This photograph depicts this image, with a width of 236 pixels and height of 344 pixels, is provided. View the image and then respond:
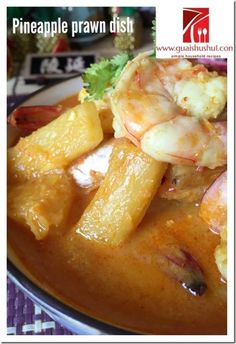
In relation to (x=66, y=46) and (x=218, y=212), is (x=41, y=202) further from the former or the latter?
(x=66, y=46)

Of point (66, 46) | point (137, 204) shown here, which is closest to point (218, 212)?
point (137, 204)

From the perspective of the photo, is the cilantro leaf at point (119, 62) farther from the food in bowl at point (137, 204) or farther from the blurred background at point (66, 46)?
the blurred background at point (66, 46)

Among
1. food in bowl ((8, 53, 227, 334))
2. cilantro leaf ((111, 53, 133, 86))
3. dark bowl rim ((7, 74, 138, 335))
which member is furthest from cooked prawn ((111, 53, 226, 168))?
dark bowl rim ((7, 74, 138, 335))

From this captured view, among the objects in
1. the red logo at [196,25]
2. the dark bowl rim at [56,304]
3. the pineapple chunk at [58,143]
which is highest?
the red logo at [196,25]

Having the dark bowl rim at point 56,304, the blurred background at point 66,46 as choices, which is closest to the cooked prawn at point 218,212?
the dark bowl rim at point 56,304

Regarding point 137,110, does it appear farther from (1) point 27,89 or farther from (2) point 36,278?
(1) point 27,89

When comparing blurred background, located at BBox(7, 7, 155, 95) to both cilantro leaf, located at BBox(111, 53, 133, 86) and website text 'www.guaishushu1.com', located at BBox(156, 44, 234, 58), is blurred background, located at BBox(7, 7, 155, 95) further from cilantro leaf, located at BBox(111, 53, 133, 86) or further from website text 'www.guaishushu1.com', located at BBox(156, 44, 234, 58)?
website text 'www.guaishushu1.com', located at BBox(156, 44, 234, 58)

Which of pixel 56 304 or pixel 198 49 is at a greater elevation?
pixel 198 49

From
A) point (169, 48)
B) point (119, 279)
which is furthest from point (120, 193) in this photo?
point (169, 48)
